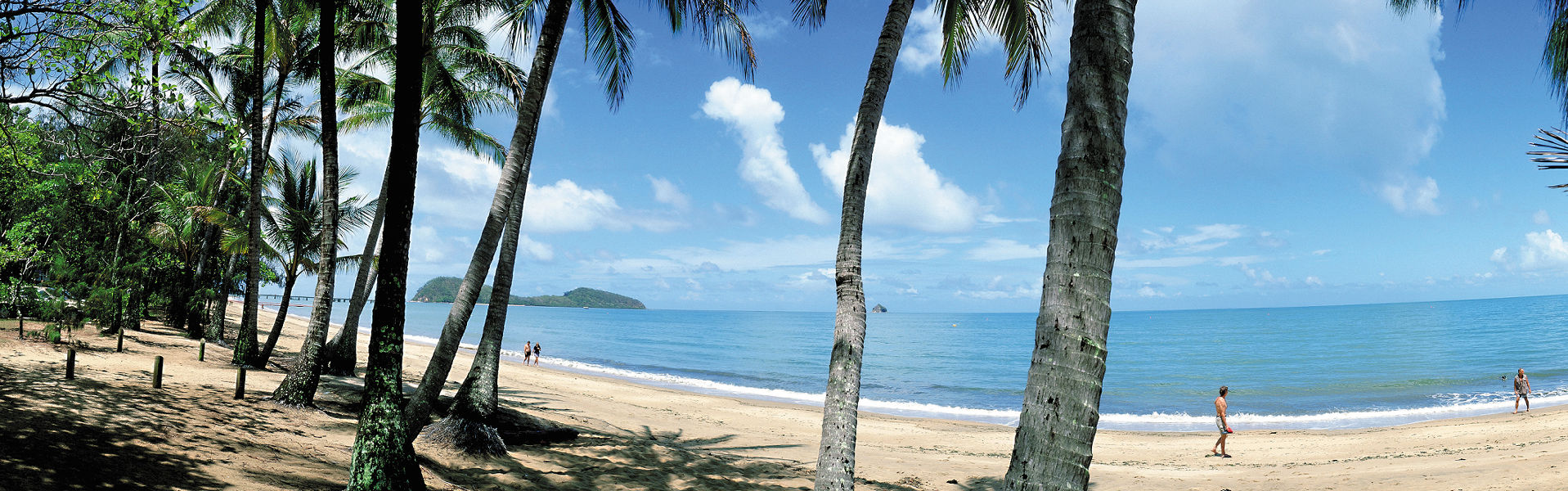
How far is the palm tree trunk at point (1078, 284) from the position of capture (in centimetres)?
250

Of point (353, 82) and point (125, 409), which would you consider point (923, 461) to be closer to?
point (125, 409)

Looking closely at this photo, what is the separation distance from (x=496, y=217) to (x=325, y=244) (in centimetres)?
480

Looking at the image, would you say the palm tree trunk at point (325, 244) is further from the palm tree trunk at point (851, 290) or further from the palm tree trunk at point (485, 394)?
the palm tree trunk at point (851, 290)

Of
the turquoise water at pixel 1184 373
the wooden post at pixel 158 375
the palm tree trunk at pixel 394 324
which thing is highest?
the palm tree trunk at pixel 394 324

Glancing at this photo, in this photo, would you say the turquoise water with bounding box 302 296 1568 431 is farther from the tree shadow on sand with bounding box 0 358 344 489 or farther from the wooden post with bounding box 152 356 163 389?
the wooden post with bounding box 152 356 163 389

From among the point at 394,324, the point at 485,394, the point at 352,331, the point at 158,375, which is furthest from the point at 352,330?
the point at 394,324

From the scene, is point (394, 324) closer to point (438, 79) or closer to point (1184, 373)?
point (438, 79)

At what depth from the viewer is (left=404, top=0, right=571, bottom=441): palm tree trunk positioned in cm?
757

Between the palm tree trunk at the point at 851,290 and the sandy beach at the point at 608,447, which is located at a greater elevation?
the palm tree trunk at the point at 851,290

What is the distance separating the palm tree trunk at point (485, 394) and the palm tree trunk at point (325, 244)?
7.64ft

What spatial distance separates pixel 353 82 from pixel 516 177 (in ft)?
32.6

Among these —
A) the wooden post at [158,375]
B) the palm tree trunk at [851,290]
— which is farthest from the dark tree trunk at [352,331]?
the palm tree trunk at [851,290]

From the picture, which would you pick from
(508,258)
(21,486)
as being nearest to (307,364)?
(508,258)

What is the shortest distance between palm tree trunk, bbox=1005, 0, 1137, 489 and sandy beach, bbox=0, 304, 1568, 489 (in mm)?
6201
